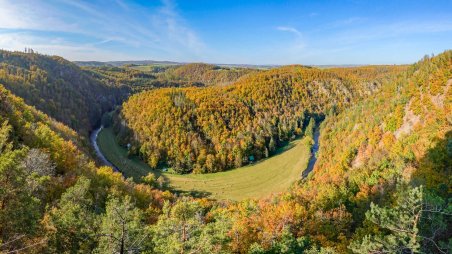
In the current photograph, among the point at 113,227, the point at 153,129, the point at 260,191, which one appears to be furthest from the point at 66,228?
the point at 153,129

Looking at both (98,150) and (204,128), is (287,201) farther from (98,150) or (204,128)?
(98,150)

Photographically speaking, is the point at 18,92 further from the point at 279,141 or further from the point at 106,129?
the point at 279,141

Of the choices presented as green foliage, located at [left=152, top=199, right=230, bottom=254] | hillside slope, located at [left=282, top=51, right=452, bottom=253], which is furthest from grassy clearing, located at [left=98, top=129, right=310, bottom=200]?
green foliage, located at [left=152, top=199, right=230, bottom=254]

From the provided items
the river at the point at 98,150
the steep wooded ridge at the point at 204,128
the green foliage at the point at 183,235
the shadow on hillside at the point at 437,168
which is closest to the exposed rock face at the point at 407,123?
the shadow on hillside at the point at 437,168

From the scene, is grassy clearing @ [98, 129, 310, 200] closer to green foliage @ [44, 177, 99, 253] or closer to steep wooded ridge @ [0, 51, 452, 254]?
steep wooded ridge @ [0, 51, 452, 254]

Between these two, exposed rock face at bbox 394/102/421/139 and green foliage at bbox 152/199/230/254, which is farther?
exposed rock face at bbox 394/102/421/139

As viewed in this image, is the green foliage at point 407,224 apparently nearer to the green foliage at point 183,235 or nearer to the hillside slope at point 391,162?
the hillside slope at point 391,162
